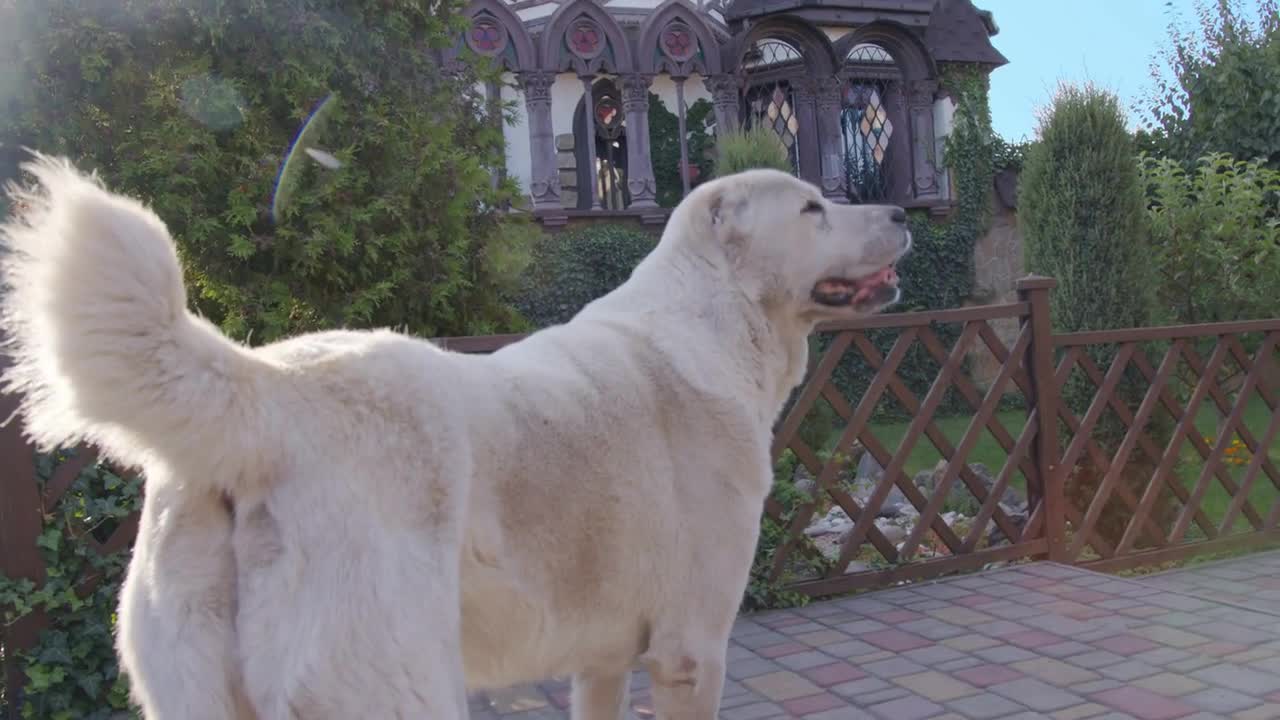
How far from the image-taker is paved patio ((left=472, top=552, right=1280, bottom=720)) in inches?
147

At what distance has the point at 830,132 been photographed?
1551cm

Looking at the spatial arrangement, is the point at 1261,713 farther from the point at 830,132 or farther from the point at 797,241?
the point at 830,132

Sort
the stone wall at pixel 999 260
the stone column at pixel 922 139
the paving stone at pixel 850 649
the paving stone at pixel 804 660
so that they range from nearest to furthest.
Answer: the paving stone at pixel 804 660 → the paving stone at pixel 850 649 → the stone wall at pixel 999 260 → the stone column at pixel 922 139

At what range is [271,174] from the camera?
15.4ft

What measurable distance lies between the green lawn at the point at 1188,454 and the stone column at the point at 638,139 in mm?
4717

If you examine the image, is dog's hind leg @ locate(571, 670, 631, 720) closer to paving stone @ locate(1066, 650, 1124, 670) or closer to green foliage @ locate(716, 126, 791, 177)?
paving stone @ locate(1066, 650, 1124, 670)

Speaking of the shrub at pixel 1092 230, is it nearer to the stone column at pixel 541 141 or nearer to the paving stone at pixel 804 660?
the paving stone at pixel 804 660

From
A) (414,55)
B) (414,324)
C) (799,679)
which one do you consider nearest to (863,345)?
(799,679)

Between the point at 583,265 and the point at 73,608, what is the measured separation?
9652mm

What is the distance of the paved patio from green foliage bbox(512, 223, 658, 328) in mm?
8134

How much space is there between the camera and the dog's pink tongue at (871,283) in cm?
291

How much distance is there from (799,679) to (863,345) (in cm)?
224

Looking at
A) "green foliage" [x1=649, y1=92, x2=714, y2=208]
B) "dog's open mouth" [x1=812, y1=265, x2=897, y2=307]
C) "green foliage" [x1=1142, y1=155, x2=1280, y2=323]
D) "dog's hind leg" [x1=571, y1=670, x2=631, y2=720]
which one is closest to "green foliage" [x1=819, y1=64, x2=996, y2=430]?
"green foliage" [x1=649, y1=92, x2=714, y2=208]

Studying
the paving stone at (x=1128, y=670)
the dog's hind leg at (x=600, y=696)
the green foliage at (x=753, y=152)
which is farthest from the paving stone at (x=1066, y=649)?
the green foliage at (x=753, y=152)
